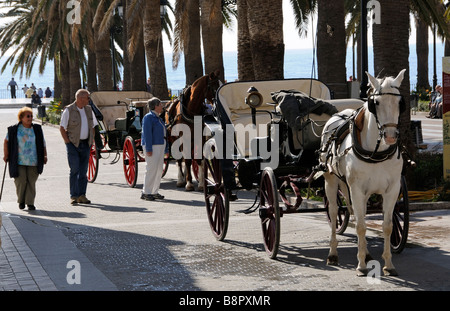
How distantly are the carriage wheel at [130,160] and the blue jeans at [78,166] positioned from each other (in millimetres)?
1879

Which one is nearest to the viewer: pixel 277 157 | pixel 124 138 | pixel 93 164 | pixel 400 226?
pixel 400 226

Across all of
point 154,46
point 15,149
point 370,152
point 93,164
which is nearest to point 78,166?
point 15,149

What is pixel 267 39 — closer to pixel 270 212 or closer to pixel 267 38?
pixel 267 38

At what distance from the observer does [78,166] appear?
1405cm

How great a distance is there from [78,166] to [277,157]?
18.0 ft

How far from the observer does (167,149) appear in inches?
648

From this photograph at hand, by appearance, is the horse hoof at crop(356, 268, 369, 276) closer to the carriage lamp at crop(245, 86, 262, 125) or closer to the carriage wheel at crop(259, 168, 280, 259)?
the carriage wheel at crop(259, 168, 280, 259)

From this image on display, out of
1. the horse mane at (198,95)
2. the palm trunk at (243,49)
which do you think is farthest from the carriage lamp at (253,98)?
the palm trunk at (243,49)

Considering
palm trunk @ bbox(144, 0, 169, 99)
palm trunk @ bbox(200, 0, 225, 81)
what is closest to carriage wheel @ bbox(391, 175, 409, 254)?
palm trunk @ bbox(200, 0, 225, 81)

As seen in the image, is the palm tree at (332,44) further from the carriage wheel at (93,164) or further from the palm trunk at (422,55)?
the palm trunk at (422,55)

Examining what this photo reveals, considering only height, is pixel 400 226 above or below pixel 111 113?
below

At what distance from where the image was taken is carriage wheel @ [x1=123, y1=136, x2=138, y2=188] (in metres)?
16.0

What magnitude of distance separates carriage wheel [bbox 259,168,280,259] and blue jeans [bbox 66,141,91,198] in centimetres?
547

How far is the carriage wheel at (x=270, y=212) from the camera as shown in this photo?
28.6 ft
